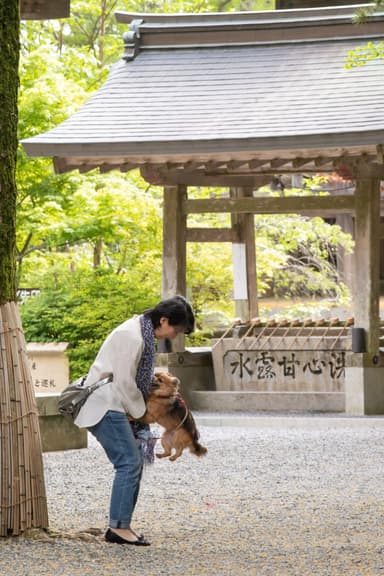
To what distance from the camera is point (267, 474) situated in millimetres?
8867

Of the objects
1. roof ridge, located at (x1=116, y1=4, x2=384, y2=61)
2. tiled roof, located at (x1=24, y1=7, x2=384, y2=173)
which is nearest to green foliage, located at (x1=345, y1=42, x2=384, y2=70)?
tiled roof, located at (x1=24, y1=7, x2=384, y2=173)

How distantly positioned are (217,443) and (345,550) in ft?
15.7

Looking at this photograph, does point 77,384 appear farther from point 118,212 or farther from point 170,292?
point 118,212

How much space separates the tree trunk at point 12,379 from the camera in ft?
19.8

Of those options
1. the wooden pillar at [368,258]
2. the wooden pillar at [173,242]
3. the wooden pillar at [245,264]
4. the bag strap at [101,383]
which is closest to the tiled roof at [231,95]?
the wooden pillar at [368,258]

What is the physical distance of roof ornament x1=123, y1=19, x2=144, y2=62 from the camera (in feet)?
47.6

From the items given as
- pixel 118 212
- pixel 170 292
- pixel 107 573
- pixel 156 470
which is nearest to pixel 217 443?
pixel 156 470

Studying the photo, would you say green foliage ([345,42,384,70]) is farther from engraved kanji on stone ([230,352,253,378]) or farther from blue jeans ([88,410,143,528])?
blue jeans ([88,410,143,528])

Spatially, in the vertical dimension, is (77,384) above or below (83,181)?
below

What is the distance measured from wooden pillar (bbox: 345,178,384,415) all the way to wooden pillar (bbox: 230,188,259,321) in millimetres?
2706

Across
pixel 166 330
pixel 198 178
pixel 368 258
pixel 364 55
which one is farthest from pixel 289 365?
pixel 166 330

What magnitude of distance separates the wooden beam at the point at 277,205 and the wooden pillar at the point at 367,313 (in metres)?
0.24

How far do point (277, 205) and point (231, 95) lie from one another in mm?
1427

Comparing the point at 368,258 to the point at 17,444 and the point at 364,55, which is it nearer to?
the point at 364,55
